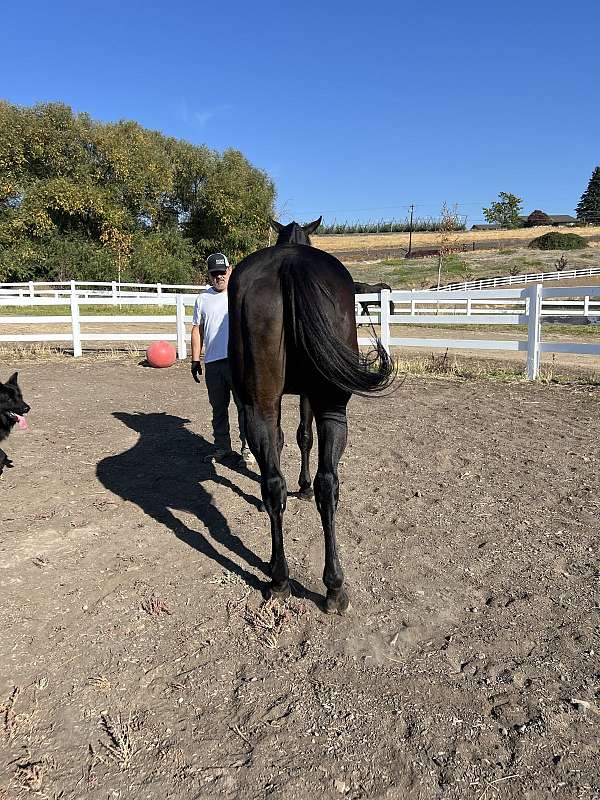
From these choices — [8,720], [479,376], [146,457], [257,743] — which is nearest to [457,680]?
[257,743]

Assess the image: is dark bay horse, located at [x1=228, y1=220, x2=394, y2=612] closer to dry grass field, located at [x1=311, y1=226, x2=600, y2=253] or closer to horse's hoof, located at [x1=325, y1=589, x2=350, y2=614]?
horse's hoof, located at [x1=325, y1=589, x2=350, y2=614]

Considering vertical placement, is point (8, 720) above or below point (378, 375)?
below

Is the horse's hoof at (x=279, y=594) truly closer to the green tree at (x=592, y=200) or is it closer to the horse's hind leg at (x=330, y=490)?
the horse's hind leg at (x=330, y=490)

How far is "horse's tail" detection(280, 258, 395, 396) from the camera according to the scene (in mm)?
2879

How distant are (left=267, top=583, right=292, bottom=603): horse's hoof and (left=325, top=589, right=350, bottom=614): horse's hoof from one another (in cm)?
24

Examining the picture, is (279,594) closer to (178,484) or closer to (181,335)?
(178,484)

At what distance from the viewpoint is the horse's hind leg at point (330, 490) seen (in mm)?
2980

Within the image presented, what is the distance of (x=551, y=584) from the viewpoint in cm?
320

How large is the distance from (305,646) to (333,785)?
80cm

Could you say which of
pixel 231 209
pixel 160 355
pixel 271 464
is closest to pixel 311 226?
pixel 271 464

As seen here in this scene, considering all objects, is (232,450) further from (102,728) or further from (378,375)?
(102,728)

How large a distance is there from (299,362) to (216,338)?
238 cm

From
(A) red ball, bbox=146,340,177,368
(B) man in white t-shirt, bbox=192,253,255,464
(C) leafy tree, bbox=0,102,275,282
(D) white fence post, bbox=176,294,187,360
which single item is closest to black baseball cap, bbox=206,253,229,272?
(B) man in white t-shirt, bbox=192,253,255,464

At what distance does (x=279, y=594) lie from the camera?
122 inches
